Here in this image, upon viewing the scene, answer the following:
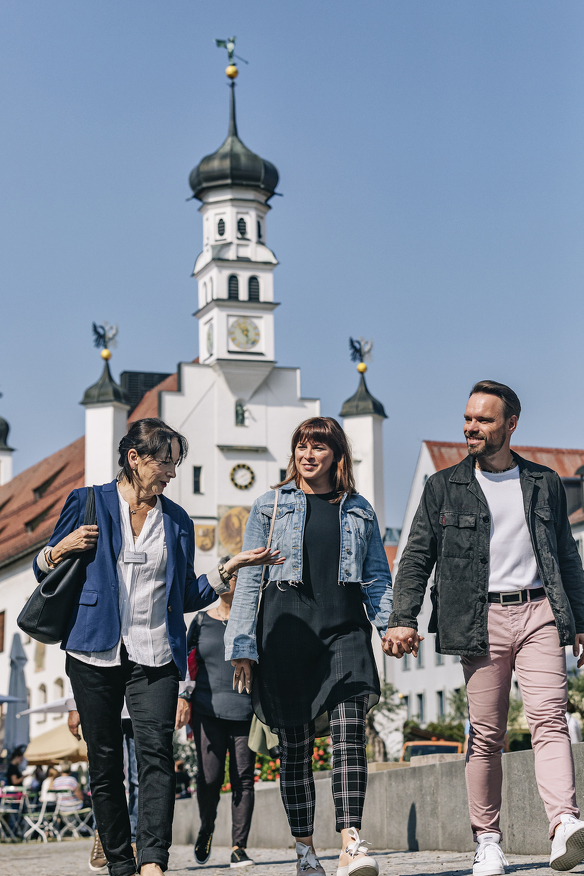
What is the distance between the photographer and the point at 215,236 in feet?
193

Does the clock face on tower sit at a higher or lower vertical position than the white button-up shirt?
higher

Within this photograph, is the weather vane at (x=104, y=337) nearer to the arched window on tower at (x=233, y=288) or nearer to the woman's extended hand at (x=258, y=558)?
the arched window on tower at (x=233, y=288)

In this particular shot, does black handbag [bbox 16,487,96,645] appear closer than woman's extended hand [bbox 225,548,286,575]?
Yes

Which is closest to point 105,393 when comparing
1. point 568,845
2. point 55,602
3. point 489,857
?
point 55,602

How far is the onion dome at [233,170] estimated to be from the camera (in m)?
59.1

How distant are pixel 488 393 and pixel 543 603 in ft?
3.09

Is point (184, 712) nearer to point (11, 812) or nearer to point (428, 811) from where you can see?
point (428, 811)

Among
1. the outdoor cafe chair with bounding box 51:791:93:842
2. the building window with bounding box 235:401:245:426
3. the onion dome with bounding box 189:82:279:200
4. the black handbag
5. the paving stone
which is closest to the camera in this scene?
the black handbag

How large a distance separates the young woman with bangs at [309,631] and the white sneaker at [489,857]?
1.86 ft

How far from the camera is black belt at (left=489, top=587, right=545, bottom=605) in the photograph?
5.84 meters

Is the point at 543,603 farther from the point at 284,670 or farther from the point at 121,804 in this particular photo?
the point at 121,804

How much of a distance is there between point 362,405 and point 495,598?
5306 cm

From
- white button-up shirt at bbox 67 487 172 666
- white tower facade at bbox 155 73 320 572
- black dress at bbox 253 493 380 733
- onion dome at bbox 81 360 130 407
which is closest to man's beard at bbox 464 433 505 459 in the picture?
black dress at bbox 253 493 380 733

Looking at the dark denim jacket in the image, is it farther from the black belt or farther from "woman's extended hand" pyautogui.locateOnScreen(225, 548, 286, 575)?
"woman's extended hand" pyautogui.locateOnScreen(225, 548, 286, 575)
